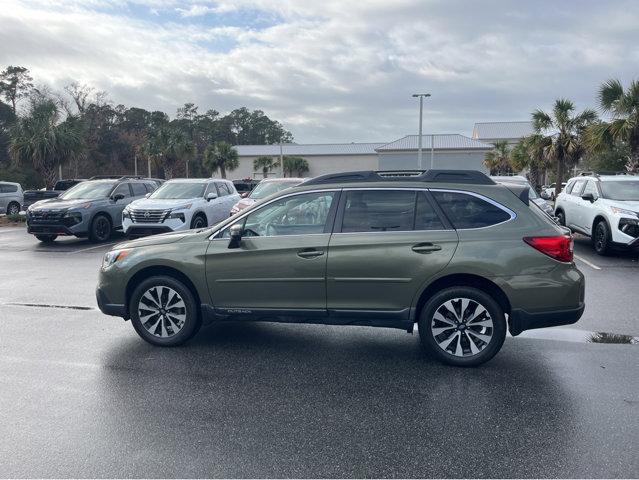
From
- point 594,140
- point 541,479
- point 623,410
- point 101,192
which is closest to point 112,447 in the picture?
point 541,479

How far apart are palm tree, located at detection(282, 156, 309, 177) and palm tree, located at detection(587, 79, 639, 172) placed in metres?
53.4

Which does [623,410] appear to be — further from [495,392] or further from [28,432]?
[28,432]

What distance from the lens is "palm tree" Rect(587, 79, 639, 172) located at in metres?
16.8

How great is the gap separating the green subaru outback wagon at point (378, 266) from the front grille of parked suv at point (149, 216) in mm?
8041

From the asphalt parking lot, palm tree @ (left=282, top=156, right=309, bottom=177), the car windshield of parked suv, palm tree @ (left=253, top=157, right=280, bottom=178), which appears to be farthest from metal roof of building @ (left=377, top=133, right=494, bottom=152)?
the asphalt parking lot

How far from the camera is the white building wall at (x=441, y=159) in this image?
195 ft

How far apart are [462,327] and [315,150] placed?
73372 millimetres

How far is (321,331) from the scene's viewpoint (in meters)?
6.33

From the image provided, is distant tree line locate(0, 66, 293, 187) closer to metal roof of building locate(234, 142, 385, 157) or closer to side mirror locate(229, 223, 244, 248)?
metal roof of building locate(234, 142, 385, 157)

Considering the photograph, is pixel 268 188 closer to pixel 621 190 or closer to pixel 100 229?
pixel 100 229

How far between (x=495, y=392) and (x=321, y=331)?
2328 millimetres

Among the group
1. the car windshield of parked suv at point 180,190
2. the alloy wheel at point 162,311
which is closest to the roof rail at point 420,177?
the alloy wheel at point 162,311

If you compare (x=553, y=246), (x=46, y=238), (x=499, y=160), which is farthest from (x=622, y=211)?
(x=499, y=160)

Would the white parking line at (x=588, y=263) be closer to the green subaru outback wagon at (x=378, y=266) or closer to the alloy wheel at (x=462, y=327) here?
the green subaru outback wagon at (x=378, y=266)
